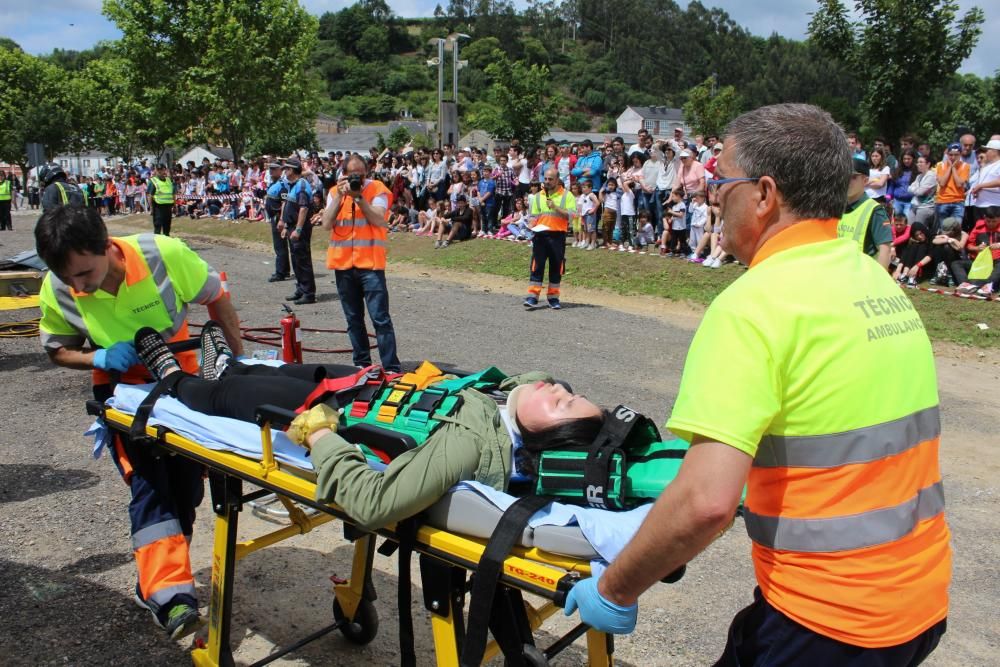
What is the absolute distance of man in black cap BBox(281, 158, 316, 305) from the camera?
1195cm

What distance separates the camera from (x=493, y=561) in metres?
2.17

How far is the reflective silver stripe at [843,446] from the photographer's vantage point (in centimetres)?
153

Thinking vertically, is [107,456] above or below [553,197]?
below

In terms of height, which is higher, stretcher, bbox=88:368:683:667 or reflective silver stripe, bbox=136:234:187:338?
reflective silver stripe, bbox=136:234:187:338

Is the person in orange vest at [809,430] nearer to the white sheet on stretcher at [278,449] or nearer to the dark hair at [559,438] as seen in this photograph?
the white sheet on stretcher at [278,449]

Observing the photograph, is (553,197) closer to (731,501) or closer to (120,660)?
(120,660)

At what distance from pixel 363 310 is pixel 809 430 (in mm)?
6302

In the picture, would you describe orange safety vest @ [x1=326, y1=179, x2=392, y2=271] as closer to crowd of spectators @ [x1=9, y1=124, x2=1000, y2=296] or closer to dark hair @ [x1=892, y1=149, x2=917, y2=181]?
crowd of spectators @ [x1=9, y1=124, x2=1000, y2=296]

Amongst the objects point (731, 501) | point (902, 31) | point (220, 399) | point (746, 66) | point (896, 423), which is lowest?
point (220, 399)

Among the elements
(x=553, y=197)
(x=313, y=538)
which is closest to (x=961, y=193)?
(x=553, y=197)

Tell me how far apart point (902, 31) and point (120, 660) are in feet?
74.6

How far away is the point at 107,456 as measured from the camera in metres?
5.68

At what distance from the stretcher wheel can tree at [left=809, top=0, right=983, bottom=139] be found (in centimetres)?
2127

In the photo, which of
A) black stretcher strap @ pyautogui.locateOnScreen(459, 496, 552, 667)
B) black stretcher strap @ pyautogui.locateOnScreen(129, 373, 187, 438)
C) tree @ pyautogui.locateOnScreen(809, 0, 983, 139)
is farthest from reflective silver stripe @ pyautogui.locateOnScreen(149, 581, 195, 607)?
tree @ pyautogui.locateOnScreen(809, 0, 983, 139)
